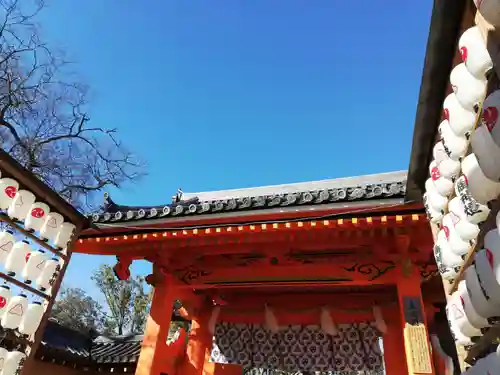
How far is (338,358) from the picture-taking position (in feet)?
24.1

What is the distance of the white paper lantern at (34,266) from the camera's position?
481 cm

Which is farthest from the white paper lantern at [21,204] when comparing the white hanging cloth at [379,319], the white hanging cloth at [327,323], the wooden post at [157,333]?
the white hanging cloth at [379,319]

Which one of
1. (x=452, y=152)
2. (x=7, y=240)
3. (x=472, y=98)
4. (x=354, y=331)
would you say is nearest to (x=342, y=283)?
(x=354, y=331)

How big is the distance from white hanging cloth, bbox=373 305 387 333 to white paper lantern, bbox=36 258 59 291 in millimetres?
5347

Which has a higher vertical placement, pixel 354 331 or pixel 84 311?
pixel 84 311

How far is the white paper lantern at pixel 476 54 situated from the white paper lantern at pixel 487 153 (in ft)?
1.47

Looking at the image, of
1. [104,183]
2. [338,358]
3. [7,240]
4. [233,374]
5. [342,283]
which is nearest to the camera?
[7,240]

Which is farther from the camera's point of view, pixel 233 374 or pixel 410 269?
pixel 233 374

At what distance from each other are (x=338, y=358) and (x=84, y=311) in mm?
28850

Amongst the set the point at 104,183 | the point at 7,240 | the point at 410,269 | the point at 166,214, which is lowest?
the point at 7,240

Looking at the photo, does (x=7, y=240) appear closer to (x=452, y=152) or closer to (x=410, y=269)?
(x=452, y=152)

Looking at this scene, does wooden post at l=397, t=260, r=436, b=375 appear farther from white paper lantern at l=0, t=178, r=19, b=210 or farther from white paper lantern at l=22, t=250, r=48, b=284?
white paper lantern at l=0, t=178, r=19, b=210

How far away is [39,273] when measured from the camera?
16.1 feet

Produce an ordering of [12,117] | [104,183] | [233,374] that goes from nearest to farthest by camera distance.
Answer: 1. [233,374]
2. [12,117]
3. [104,183]
